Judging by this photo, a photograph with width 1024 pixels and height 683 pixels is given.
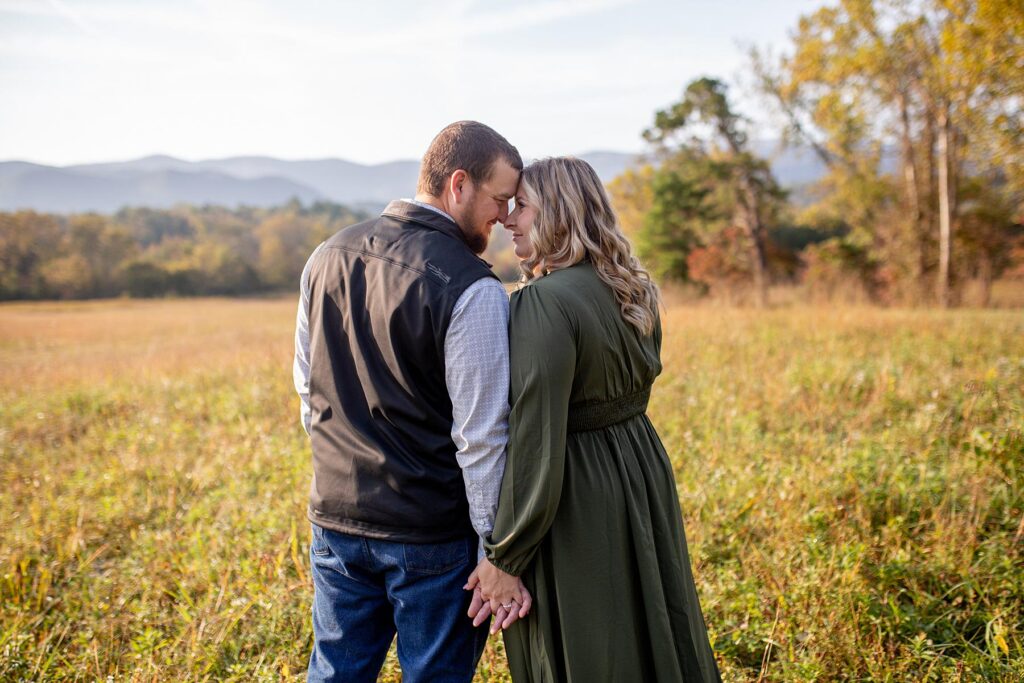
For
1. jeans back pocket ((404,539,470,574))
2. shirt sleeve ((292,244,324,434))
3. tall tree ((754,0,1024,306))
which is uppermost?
tall tree ((754,0,1024,306))

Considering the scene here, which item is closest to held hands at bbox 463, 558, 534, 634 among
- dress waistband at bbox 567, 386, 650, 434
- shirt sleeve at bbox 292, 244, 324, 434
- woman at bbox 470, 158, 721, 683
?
woman at bbox 470, 158, 721, 683

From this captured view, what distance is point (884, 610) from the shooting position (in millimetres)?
2654

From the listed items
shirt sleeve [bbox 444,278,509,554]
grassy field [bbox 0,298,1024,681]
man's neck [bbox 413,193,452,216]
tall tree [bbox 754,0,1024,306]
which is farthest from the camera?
tall tree [bbox 754,0,1024,306]

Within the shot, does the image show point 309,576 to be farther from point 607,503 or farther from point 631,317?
point 631,317

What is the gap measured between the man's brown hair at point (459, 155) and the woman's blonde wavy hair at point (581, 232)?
0.52ft

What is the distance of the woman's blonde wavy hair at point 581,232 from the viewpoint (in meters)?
1.78

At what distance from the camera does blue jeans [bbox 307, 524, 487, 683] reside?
64.4 inches

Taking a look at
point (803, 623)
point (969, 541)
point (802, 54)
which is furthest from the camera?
point (802, 54)

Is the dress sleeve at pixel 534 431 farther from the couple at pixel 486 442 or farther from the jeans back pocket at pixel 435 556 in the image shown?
the jeans back pocket at pixel 435 556

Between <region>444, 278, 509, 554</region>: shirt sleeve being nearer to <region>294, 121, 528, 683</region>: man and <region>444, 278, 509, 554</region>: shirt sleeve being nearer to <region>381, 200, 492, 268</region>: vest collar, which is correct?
<region>294, 121, 528, 683</region>: man

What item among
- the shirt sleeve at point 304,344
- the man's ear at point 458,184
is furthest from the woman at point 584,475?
the shirt sleeve at point 304,344

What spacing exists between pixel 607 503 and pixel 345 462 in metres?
0.74

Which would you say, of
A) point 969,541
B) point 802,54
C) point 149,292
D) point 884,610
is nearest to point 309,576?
point 884,610

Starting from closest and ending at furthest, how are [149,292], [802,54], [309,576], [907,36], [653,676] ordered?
[653,676]
[309,576]
[907,36]
[802,54]
[149,292]
